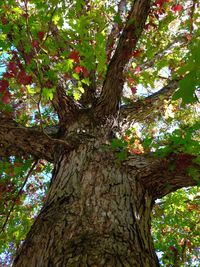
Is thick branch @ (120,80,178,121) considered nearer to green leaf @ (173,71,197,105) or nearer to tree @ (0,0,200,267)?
tree @ (0,0,200,267)

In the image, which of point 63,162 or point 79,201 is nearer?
point 79,201

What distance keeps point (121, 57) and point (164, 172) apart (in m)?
1.68

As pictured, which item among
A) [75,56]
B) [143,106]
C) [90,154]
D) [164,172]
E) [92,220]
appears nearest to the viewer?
[92,220]

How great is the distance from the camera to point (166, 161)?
3.21 meters

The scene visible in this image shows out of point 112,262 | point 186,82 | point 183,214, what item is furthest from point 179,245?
point 186,82

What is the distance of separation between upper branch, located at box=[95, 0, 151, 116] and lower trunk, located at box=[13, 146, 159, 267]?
102 centimetres

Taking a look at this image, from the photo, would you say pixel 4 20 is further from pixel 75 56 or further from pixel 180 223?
pixel 180 223

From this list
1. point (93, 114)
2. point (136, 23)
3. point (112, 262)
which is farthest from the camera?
point (93, 114)

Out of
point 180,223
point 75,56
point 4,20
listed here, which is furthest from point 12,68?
point 180,223

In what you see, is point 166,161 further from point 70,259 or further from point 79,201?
point 70,259

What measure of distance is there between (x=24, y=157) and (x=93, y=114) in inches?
46.4

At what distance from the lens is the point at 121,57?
4086 mm

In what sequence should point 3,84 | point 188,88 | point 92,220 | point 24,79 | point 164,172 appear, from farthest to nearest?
point 3,84
point 24,79
point 164,172
point 92,220
point 188,88

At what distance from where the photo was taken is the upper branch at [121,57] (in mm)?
3846
